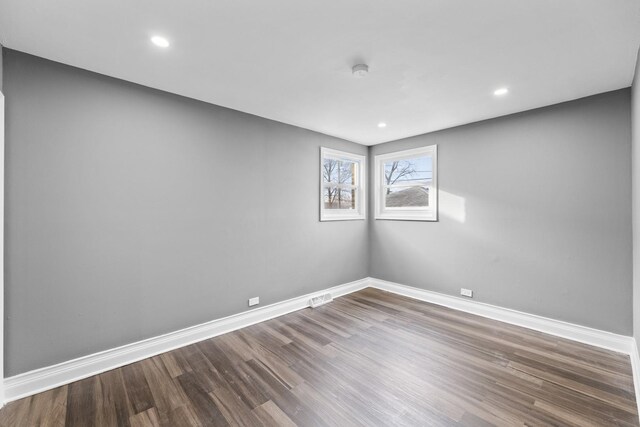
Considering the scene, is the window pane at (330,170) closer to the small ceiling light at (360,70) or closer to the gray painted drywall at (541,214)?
the gray painted drywall at (541,214)

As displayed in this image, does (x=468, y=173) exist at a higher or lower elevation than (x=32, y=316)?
higher

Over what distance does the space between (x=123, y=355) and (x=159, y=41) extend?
2.55 meters

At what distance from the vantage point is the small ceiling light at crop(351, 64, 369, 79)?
7.10 feet

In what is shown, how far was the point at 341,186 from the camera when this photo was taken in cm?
449

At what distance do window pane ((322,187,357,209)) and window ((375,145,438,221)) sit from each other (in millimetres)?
453

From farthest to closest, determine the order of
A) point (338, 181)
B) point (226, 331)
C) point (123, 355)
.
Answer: point (338, 181) < point (226, 331) < point (123, 355)

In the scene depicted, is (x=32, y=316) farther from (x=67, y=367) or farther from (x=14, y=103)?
(x=14, y=103)

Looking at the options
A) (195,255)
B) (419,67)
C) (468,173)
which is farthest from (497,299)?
(195,255)

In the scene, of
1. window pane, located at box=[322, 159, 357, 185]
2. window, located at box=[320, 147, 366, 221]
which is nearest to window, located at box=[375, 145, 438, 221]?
window, located at box=[320, 147, 366, 221]

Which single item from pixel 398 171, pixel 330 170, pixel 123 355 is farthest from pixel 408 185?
pixel 123 355

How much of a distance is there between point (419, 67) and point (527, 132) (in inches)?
73.1

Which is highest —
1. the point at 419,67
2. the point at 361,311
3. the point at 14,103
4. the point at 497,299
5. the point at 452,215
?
the point at 419,67

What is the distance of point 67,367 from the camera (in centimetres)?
215

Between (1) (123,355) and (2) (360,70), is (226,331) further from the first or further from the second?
(2) (360,70)
